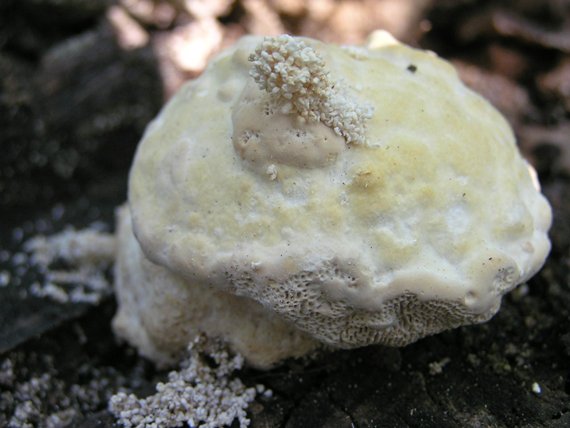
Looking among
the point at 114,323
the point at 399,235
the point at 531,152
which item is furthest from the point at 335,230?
the point at 531,152

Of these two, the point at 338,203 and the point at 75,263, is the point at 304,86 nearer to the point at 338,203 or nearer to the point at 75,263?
the point at 338,203

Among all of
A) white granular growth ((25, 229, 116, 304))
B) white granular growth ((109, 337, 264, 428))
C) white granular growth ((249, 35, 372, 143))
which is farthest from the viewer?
white granular growth ((25, 229, 116, 304))

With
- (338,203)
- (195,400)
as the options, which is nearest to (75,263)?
(195,400)

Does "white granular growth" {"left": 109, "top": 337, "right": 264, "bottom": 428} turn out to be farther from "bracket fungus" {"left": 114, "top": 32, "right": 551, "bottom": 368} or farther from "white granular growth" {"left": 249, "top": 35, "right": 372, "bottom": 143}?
"white granular growth" {"left": 249, "top": 35, "right": 372, "bottom": 143}

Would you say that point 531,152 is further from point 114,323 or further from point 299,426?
point 114,323

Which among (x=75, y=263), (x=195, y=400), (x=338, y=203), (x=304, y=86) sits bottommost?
(x=75, y=263)

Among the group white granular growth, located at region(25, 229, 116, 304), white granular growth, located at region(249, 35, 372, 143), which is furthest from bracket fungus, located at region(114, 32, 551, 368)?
white granular growth, located at region(25, 229, 116, 304)

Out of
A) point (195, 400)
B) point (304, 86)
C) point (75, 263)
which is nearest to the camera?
point (304, 86)
